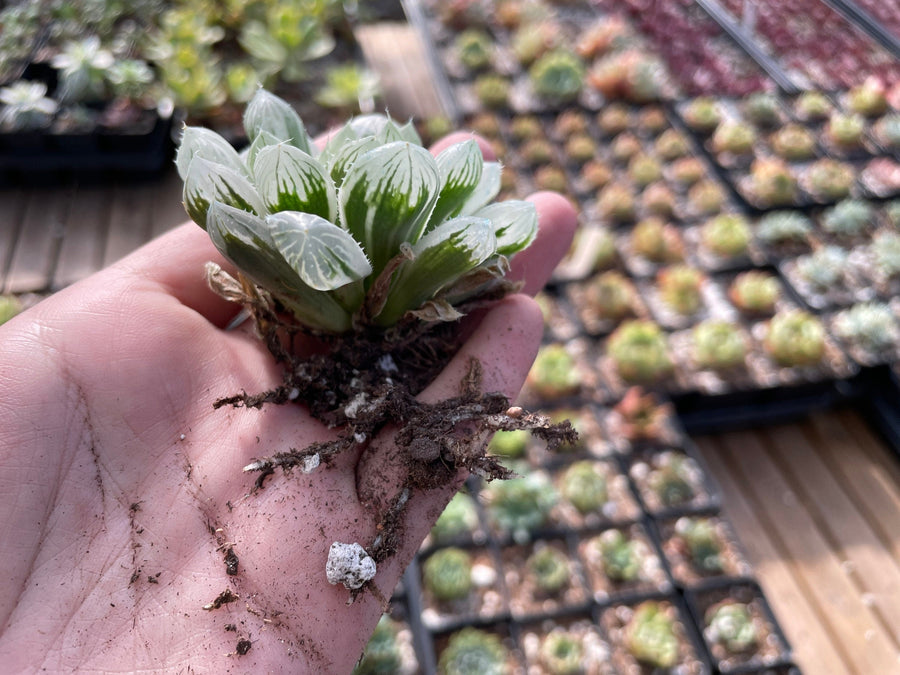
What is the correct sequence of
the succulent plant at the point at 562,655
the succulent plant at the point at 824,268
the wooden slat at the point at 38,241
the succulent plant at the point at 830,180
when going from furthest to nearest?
1. the succulent plant at the point at 830,180
2. the succulent plant at the point at 824,268
3. the wooden slat at the point at 38,241
4. the succulent plant at the point at 562,655

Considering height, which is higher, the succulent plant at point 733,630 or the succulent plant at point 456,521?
the succulent plant at point 456,521

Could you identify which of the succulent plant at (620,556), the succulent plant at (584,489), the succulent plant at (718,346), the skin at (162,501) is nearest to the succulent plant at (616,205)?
the succulent plant at (718,346)

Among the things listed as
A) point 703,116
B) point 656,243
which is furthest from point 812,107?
point 656,243

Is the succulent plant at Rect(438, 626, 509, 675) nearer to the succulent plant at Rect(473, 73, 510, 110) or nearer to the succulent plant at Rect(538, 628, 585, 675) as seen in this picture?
the succulent plant at Rect(538, 628, 585, 675)

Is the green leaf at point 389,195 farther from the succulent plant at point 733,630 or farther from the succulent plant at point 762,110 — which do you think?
the succulent plant at point 762,110

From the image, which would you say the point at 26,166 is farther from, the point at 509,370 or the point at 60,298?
the point at 509,370

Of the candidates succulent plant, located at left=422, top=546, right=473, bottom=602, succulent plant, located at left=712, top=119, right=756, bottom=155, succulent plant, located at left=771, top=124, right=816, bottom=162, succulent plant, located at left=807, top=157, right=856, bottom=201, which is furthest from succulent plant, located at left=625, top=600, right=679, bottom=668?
succulent plant, located at left=771, top=124, right=816, bottom=162

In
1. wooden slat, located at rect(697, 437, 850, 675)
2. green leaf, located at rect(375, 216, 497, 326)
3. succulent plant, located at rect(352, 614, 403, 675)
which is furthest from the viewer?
wooden slat, located at rect(697, 437, 850, 675)
